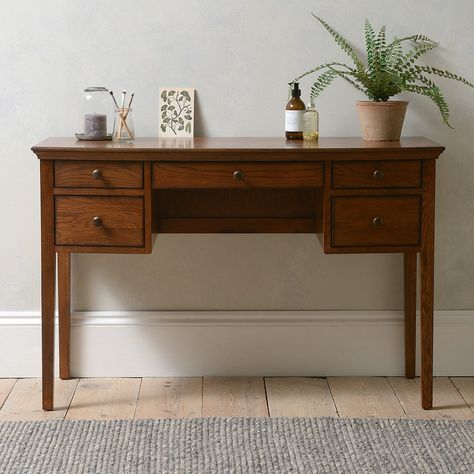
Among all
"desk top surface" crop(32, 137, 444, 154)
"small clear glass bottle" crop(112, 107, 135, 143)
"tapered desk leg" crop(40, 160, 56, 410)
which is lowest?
"tapered desk leg" crop(40, 160, 56, 410)

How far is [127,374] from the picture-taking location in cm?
309

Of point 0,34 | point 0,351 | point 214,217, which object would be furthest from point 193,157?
point 0,351

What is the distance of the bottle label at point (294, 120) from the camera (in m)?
2.84

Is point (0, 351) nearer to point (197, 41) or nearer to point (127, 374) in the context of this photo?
point (127, 374)

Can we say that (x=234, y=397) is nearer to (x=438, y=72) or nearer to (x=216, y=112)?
(x=216, y=112)

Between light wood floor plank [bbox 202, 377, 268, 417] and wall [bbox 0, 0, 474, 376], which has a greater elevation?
wall [bbox 0, 0, 474, 376]

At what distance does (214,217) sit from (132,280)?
1.23 ft

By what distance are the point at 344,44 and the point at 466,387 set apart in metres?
1.17

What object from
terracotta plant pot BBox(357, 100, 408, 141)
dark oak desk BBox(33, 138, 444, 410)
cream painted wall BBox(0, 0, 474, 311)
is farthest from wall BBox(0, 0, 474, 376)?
dark oak desk BBox(33, 138, 444, 410)

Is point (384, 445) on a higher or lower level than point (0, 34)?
lower

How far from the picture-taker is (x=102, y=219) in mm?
2639

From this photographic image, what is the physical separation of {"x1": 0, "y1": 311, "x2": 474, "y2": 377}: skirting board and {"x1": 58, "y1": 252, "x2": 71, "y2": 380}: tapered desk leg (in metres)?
0.04

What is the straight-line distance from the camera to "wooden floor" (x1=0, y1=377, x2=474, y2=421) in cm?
278

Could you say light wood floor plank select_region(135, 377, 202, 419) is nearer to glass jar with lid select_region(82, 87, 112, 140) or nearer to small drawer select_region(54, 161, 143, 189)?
small drawer select_region(54, 161, 143, 189)
